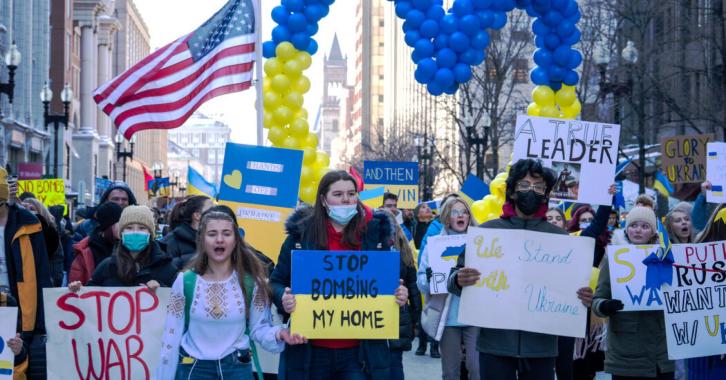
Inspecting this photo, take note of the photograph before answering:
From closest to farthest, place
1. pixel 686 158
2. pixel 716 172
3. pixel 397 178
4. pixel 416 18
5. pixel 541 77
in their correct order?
pixel 716 172, pixel 416 18, pixel 541 77, pixel 686 158, pixel 397 178

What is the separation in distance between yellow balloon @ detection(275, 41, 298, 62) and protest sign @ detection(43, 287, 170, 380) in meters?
7.53

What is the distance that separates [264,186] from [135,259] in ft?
14.0

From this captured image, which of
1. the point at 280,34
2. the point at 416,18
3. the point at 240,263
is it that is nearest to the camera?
the point at 240,263

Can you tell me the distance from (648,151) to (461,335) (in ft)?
114

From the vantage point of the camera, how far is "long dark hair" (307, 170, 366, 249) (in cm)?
718

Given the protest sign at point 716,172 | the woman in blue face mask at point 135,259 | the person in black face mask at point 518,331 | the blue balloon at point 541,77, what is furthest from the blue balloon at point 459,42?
the person in black face mask at point 518,331

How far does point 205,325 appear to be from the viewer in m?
6.61

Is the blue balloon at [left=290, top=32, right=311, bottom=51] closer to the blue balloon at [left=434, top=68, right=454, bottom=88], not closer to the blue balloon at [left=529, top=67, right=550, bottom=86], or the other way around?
the blue balloon at [left=434, top=68, right=454, bottom=88]

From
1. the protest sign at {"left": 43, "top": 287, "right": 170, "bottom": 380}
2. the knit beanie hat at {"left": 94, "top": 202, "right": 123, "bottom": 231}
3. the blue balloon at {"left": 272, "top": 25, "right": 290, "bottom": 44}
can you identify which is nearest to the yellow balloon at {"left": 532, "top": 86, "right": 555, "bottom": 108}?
the blue balloon at {"left": 272, "top": 25, "right": 290, "bottom": 44}

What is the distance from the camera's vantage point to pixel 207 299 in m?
6.62

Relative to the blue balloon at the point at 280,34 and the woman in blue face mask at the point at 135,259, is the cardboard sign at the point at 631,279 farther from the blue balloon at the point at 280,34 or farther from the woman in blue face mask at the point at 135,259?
the blue balloon at the point at 280,34

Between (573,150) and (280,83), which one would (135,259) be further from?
(280,83)

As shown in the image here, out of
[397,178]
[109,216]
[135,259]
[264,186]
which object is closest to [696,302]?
Result: [135,259]

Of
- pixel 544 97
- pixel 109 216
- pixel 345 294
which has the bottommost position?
pixel 345 294
